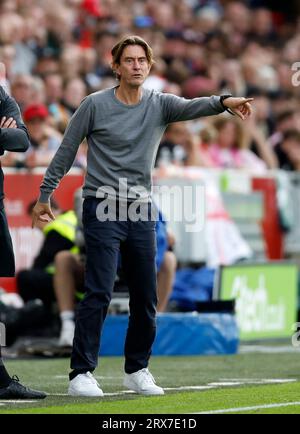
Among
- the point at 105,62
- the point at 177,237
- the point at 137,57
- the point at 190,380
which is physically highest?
the point at 105,62

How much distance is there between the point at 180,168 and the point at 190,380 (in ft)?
19.3

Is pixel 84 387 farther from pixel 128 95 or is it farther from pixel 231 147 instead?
pixel 231 147

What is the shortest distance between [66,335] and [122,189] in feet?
12.8

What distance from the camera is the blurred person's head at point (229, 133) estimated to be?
17.0m

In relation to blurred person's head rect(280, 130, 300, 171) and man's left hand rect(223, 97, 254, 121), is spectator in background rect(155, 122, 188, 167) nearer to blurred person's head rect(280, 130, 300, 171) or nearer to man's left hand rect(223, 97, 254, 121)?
blurred person's head rect(280, 130, 300, 171)

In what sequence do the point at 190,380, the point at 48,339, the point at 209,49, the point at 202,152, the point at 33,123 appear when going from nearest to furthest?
the point at 190,380 < the point at 48,339 < the point at 33,123 < the point at 202,152 < the point at 209,49

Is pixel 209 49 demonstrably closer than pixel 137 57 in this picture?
No

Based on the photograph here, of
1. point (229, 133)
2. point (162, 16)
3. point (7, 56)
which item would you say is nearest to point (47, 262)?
point (7, 56)

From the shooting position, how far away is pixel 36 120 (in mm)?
14148

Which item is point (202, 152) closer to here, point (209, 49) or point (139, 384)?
point (209, 49)

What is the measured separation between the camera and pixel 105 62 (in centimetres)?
1747

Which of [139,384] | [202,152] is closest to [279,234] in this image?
[202,152]

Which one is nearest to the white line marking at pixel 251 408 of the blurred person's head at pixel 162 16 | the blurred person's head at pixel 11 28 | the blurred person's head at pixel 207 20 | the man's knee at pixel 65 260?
the man's knee at pixel 65 260

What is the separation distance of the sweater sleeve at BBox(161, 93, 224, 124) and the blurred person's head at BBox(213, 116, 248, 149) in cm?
868
